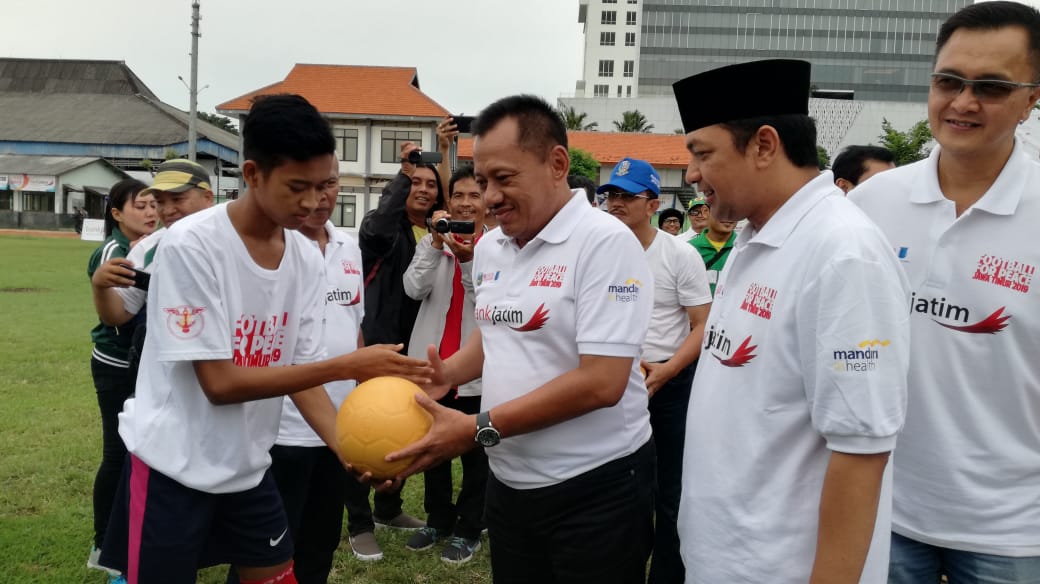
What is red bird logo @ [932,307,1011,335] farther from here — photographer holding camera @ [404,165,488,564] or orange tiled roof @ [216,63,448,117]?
orange tiled roof @ [216,63,448,117]

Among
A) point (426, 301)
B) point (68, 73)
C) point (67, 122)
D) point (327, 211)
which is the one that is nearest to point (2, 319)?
point (426, 301)

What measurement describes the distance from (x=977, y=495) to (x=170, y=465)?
2895mm

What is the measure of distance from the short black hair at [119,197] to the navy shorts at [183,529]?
290 cm

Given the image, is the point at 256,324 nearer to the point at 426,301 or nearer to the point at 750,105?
the point at 750,105

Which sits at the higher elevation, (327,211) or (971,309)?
(327,211)

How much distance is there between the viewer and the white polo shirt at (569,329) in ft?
9.21

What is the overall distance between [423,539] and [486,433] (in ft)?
10.6

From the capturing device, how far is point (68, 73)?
87.9m

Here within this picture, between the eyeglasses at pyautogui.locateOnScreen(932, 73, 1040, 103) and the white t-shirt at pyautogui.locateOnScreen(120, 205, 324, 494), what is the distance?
2.64m

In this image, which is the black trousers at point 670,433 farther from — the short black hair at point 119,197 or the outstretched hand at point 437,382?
the short black hair at point 119,197

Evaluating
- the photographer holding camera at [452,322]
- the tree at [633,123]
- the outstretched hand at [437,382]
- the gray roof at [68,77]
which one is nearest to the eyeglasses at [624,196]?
the photographer holding camera at [452,322]

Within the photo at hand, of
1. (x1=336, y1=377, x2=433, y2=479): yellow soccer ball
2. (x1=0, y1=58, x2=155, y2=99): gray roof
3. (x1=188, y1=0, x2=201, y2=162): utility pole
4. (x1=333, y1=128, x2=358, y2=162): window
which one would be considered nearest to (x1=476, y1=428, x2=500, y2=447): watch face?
(x1=336, y1=377, x2=433, y2=479): yellow soccer ball

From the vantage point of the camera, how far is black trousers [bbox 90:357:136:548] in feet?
15.4

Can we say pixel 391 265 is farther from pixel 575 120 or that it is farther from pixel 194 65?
pixel 575 120
